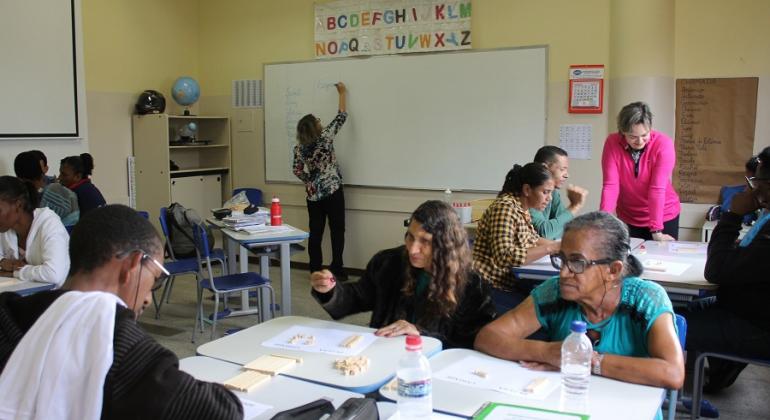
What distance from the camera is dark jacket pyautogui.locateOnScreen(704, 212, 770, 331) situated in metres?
2.86

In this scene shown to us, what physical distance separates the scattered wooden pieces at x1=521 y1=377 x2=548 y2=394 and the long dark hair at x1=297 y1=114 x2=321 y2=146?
474cm

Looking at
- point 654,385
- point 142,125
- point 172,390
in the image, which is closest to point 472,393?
point 654,385

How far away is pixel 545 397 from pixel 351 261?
5430mm

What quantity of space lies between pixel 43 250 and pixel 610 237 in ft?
8.72

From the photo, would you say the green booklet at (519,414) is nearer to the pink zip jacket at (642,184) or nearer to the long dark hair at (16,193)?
the long dark hair at (16,193)

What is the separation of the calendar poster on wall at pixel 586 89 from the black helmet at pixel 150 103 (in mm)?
4286

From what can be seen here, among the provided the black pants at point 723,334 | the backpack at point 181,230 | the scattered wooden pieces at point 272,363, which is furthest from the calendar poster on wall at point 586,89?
the scattered wooden pieces at point 272,363

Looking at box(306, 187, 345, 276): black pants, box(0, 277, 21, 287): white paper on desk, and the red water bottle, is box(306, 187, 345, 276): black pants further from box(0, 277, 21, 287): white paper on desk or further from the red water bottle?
box(0, 277, 21, 287): white paper on desk

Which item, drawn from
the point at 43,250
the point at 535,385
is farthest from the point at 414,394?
the point at 43,250

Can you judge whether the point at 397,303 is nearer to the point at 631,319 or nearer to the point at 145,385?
the point at 631,319

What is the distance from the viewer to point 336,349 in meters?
2.32

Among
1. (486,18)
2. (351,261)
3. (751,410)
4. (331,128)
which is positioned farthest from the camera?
(351,261)

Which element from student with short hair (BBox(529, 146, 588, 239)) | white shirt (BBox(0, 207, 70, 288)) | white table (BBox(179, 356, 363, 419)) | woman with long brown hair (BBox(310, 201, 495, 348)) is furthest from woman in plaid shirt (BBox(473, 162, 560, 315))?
white shirt (BBox(0, 207, 70, 288))

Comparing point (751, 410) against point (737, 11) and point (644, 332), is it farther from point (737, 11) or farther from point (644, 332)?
point (737, 11)
